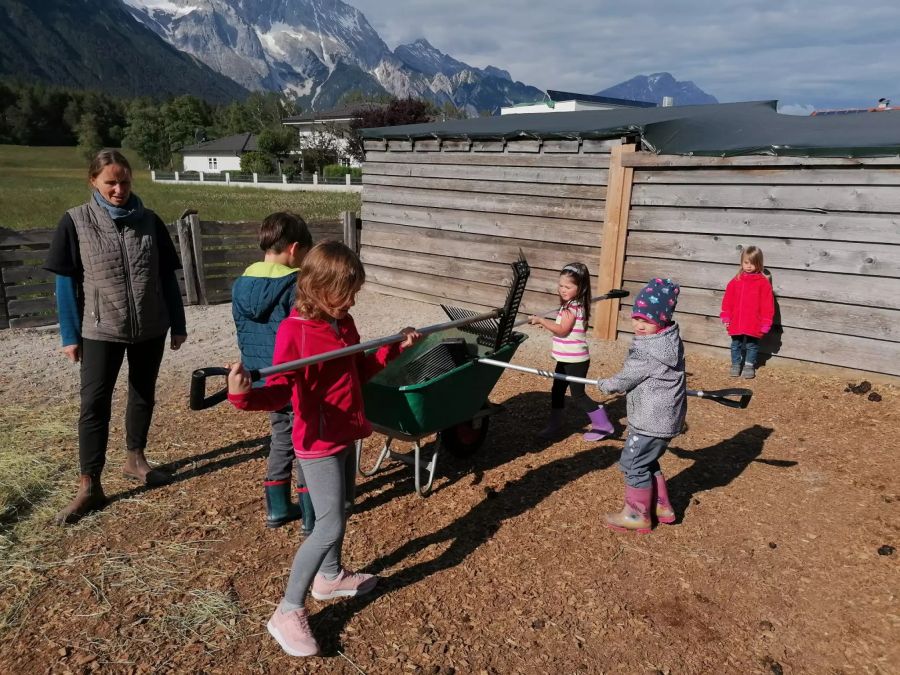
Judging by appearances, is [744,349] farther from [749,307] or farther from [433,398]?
[433,398]

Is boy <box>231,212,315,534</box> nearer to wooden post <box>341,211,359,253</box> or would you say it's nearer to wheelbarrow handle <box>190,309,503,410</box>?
wheelbarrow handle <box>190,309,503,410</box>

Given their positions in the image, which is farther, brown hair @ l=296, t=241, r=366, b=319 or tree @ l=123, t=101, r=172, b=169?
tree @ l=123, t=101, r=172, b=169

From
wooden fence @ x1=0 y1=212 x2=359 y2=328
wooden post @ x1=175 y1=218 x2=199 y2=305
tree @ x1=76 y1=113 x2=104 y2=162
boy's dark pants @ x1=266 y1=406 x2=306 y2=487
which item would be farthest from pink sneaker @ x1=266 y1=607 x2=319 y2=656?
tree @ x1=76 y1=113 x2=104 y2=162

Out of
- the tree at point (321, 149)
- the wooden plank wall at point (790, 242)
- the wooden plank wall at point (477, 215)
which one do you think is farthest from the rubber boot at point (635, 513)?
the tree at point (321, 149)

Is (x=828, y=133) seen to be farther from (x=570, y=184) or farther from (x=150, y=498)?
(x=150, y=498)

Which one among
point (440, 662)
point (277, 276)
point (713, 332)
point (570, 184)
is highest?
point (570, 184)

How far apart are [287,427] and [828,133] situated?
6208mm

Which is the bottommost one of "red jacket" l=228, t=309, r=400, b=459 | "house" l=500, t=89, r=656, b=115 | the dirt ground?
the dirt ground

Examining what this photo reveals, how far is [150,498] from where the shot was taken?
378cm

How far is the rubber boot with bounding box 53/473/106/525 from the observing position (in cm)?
345

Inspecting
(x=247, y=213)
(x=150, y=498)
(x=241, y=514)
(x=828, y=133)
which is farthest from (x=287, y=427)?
(x=247, y=213)

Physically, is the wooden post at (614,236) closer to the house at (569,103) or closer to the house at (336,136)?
the house at (569,103)

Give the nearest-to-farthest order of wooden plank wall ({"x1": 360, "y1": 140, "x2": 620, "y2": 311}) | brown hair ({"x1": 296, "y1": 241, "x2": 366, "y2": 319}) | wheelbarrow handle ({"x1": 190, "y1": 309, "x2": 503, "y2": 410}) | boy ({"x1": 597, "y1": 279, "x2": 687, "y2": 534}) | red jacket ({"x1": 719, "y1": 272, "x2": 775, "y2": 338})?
wheelbarrow handle ({"x1": 190, "y1": 309, "x2": 503, "y2": 410}) < brown hair ({"x1": 296, "y1": 241, "x2": 366, "y2": 319}) < boy ({"x1": 597, "y1": 279, "x2": 687, "y2": 534}) < red jacket ({"x1": 719, "y1": 272, "x2": 775, "y2": 338}) < wooden plank wall ({"x1": 360, "y1": 140, "x2": 620, "y2": 311})

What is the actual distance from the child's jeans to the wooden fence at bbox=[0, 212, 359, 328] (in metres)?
6.50
